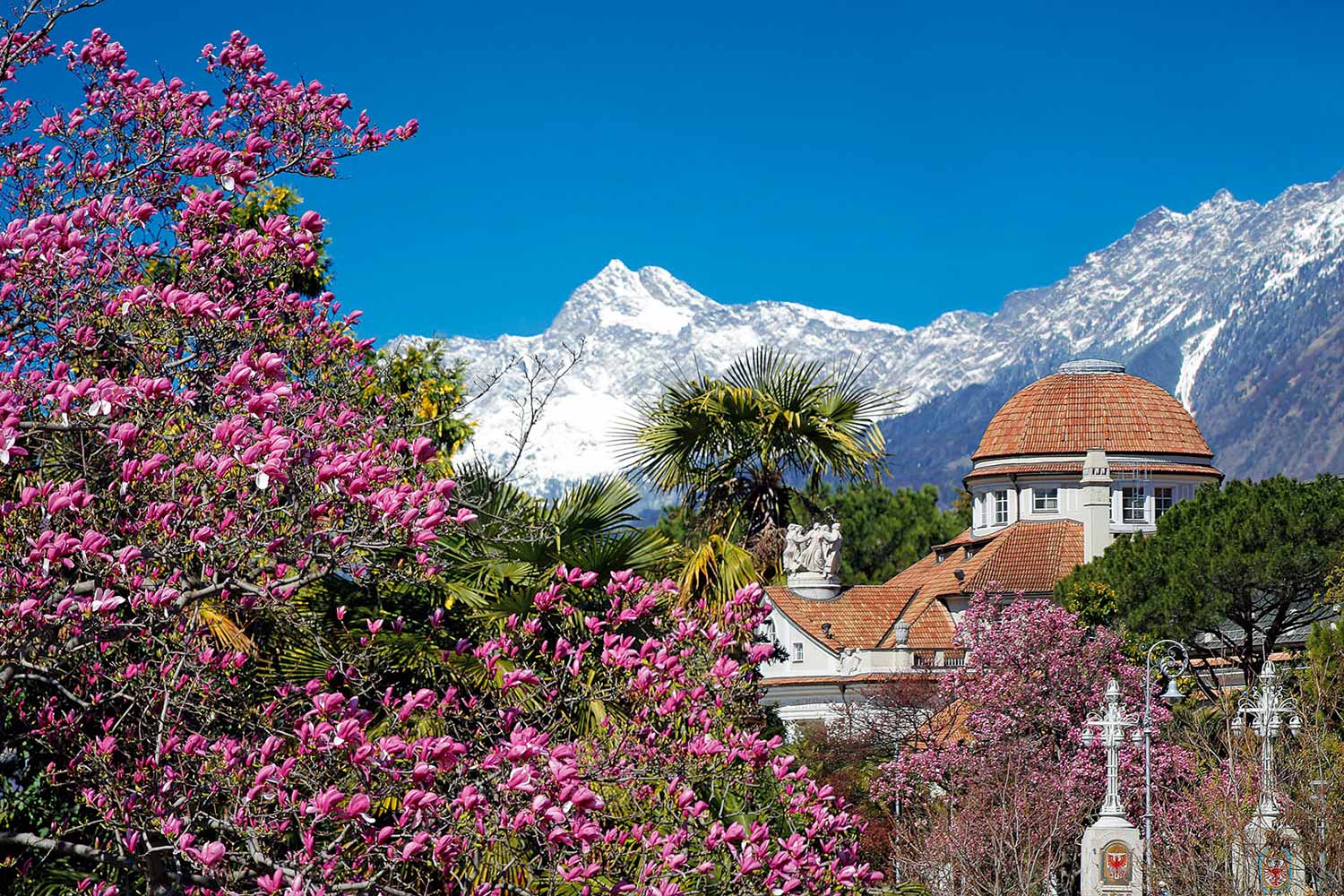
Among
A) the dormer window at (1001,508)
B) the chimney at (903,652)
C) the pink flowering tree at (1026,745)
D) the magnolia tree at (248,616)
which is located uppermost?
the dormer window at (1001,508)

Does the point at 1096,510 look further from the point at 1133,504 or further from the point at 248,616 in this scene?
the point at 248,616

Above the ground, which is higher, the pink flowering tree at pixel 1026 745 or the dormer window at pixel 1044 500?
the dormer window at pixel 1044 500

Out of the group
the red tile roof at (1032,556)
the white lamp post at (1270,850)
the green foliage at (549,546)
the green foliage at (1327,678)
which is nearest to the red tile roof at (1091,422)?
the red tile roof at (1032,556)

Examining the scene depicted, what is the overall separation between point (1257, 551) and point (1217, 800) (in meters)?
28.0

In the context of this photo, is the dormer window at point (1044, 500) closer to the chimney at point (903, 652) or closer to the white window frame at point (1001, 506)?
the white window frame at point (1001, 506)

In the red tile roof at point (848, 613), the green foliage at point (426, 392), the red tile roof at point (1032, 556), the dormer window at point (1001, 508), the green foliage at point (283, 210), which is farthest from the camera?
the dormer window at point (1001, 508)

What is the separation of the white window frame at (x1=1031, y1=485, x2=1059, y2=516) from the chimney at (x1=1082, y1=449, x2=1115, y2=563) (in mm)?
9404

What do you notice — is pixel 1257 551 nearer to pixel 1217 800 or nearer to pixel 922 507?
pixel 1217 800

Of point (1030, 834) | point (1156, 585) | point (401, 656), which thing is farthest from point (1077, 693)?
point (401, 656)

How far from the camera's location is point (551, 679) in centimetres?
946

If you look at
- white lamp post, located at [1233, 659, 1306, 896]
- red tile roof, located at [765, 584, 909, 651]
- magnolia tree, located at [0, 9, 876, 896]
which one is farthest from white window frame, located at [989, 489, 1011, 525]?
magnolia tree, located at [0, 9, 876, 896]

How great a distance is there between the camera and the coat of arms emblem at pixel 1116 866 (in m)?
25.0

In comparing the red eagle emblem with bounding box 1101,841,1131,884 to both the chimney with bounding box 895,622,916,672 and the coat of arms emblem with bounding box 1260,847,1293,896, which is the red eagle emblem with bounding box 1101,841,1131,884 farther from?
the chimney with bounding box 895,622,916,672

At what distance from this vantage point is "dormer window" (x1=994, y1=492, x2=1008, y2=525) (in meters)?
77.1
